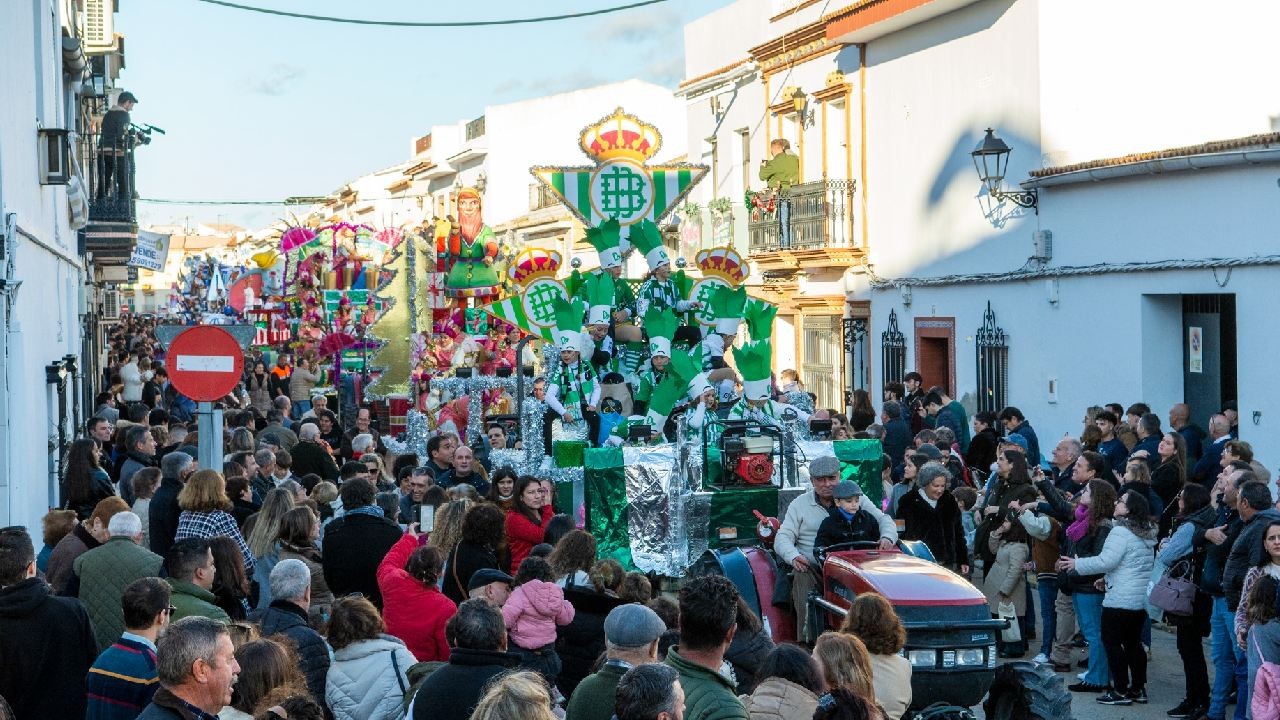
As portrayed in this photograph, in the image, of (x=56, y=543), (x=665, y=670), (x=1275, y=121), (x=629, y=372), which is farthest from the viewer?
(x=1275, y=121)

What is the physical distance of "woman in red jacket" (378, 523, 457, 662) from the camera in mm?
7469

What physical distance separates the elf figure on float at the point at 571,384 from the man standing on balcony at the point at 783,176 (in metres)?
11.0

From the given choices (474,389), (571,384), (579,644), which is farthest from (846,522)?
(474,389)

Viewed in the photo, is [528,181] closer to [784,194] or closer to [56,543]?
[784,194]

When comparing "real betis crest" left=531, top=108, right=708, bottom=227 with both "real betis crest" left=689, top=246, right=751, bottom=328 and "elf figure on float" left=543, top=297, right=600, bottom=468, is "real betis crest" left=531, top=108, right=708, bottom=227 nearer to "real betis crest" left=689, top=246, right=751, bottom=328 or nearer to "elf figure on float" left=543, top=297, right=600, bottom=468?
"real betis crest" left=689, top=246, right=751, bottom=328

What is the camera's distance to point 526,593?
281 inches

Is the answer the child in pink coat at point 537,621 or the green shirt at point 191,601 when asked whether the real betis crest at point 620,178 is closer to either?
the child in pink coat at point 537,621

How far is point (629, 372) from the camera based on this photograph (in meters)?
14.8

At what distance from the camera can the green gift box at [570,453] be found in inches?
521

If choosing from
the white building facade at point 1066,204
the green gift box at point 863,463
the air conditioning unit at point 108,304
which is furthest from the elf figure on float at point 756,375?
the air conditioning unit at point 108,304

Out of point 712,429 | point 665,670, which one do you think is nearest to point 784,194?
point 712,429

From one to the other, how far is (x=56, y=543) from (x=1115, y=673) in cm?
668

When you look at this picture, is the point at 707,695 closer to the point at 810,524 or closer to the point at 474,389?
the point at 810,524

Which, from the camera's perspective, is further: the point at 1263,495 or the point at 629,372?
the point at 629,372
